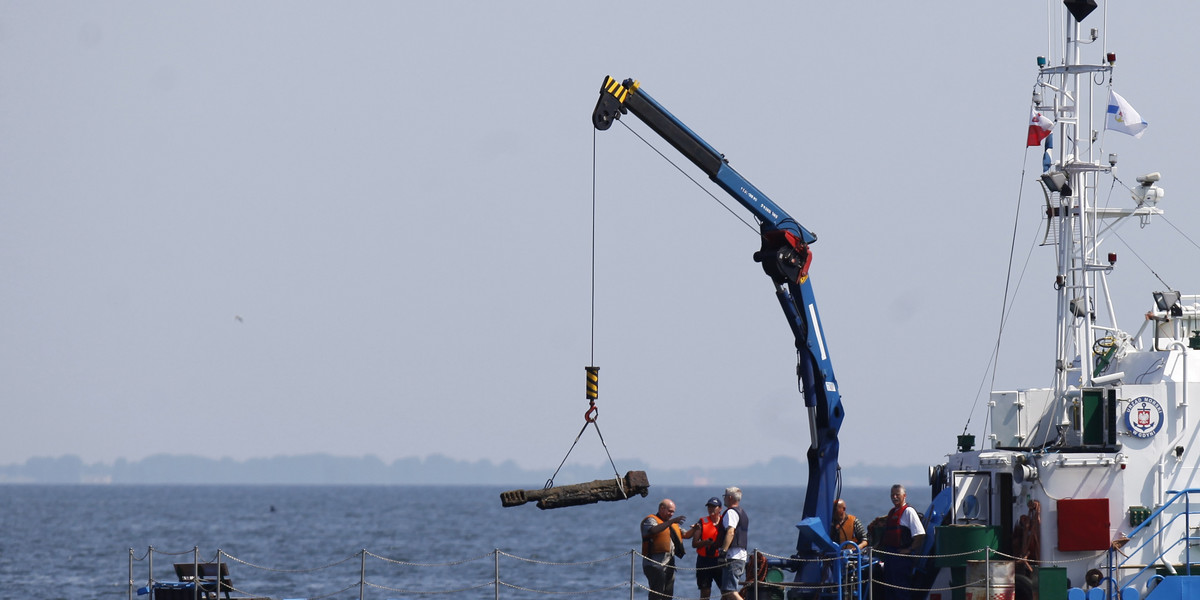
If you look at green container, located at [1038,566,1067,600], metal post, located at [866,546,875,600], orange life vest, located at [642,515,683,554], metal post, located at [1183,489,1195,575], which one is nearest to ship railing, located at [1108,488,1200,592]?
metal post, located at [1183,489,1195,575]

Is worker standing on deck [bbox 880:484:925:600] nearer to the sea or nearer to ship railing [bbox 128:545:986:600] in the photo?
ship railing [bbox 128:545:986:600]

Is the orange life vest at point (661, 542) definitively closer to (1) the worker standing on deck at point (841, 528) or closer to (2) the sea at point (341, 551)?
(2) the sea at point (341, 551)

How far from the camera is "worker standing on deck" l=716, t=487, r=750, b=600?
17.6 m

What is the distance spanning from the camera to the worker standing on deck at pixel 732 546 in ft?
57.7

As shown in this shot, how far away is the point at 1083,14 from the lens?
19.3 metres

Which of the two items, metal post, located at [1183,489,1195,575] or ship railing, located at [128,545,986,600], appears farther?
ship railing, located at [128,545,986,600]

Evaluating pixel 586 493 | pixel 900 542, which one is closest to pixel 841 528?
pixel 900 542

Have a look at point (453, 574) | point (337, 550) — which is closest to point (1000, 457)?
point (453, 574)

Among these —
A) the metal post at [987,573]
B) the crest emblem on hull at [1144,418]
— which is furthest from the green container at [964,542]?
the crest emblem on hull at [1144,418]

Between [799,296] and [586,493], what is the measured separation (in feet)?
12.7

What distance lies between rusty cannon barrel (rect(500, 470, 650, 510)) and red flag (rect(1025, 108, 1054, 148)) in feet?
22.3

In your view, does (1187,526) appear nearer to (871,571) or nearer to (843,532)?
(871,571)

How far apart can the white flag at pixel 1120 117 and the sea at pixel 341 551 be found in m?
8.51

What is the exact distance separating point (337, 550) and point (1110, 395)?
Answer: 51.4 m
